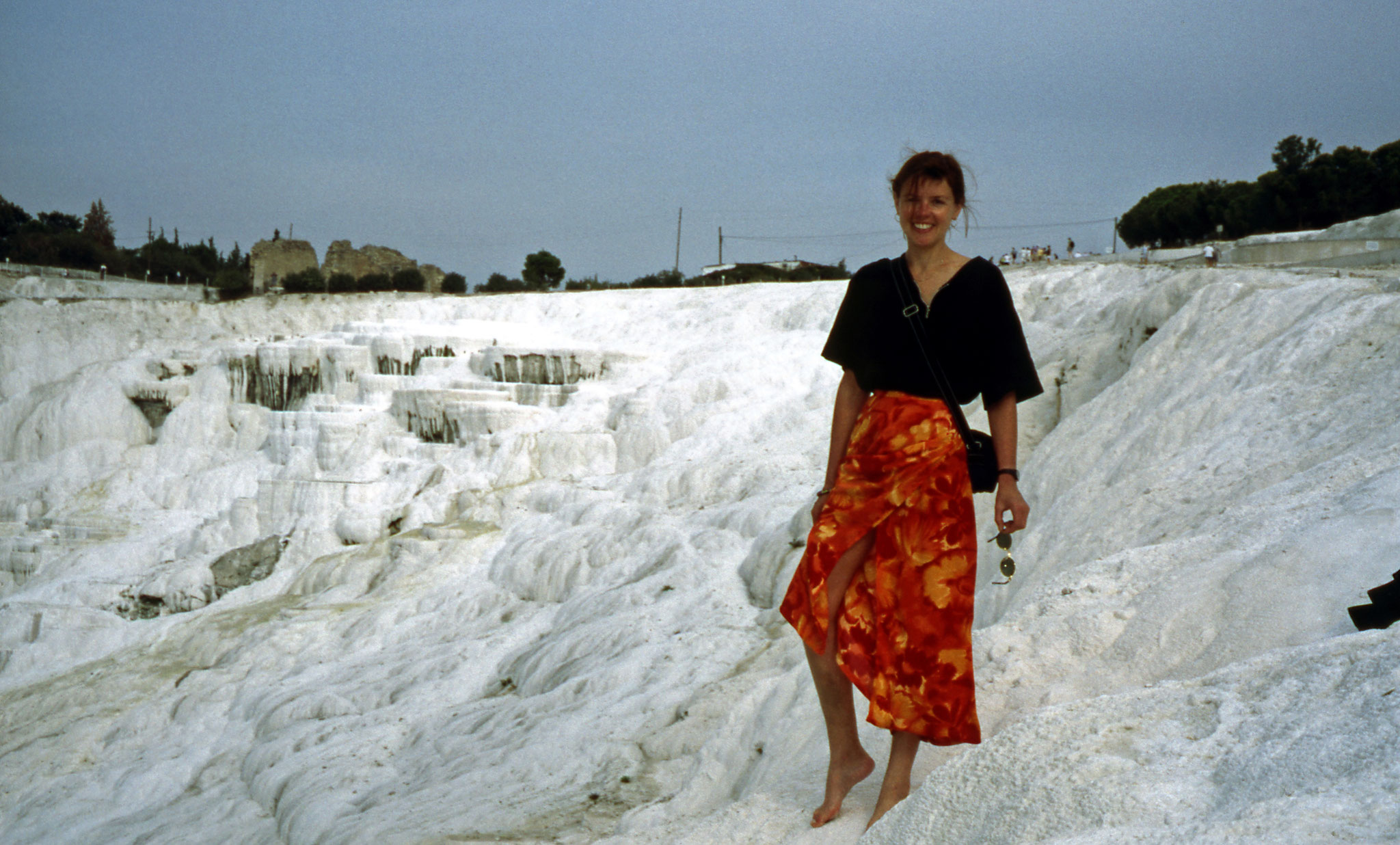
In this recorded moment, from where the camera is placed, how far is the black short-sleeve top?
8.49 feet

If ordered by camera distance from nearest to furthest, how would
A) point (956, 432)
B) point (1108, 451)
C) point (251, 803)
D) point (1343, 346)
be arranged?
point (956, 432), point (1343, 346), point (1108, 451), point (251, 803)

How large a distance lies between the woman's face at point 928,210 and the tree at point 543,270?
33359 millimetres

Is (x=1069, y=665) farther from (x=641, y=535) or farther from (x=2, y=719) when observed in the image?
(x=2, y=719)

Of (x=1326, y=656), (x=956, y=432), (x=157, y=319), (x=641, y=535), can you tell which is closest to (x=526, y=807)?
(x=956, y=432)

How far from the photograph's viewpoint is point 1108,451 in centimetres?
663

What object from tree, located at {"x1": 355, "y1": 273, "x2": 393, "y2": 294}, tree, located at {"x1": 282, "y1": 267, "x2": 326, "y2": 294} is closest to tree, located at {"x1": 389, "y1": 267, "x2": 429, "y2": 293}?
tree, located at {"x1": 355, "y1": 273, "x2": 393, "y2": 294}

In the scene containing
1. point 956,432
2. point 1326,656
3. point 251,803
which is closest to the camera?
point 1326,656

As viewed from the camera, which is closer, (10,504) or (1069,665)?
(1069,665)

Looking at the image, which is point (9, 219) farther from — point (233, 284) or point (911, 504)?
point (911, 504)

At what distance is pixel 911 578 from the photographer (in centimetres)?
255

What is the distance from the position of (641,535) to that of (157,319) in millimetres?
17947

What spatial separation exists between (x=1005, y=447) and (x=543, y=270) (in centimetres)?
3443

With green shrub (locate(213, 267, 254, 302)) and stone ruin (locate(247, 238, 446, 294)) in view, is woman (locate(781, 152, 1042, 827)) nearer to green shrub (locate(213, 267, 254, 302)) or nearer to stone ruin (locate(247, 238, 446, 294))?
green shrub (locate(213, 267, 254, 302))

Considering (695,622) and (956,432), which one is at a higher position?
(956,432)
